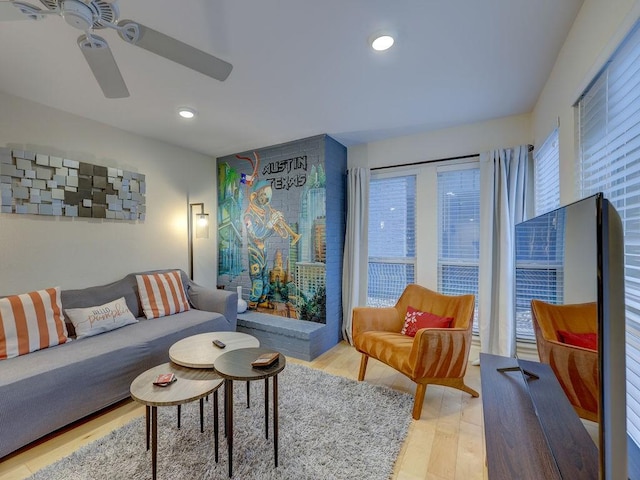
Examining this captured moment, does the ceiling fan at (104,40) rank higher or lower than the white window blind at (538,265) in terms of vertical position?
higher

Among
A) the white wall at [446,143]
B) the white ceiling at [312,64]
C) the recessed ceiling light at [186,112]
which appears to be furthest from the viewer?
the white wall at [446,143]

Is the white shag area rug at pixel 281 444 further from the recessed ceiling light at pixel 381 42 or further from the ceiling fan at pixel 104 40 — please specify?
the recessed ceiling light at pixel 381 42

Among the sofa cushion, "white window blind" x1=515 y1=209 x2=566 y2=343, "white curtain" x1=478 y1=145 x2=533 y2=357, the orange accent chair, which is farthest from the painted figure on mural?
the orange accent chair

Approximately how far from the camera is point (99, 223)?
9.55 ft

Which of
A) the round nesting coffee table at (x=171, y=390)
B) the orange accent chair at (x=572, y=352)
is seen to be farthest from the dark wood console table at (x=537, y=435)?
the round nesting coffee table at (x=171, y=390)

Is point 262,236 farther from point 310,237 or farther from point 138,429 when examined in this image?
point 138,429

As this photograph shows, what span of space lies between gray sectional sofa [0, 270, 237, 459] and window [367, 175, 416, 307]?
6.26 feet

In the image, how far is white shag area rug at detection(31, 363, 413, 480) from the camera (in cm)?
152

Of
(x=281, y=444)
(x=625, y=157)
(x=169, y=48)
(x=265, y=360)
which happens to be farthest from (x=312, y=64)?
(x=281, y=444)

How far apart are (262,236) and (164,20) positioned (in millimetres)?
2435

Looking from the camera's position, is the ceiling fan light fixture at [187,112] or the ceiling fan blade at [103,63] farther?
the ceiling fan light fixture at [187,112]

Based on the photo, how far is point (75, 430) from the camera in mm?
1921

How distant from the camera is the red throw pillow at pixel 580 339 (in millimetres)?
750

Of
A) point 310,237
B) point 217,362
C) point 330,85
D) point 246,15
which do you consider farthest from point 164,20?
point 310,237
